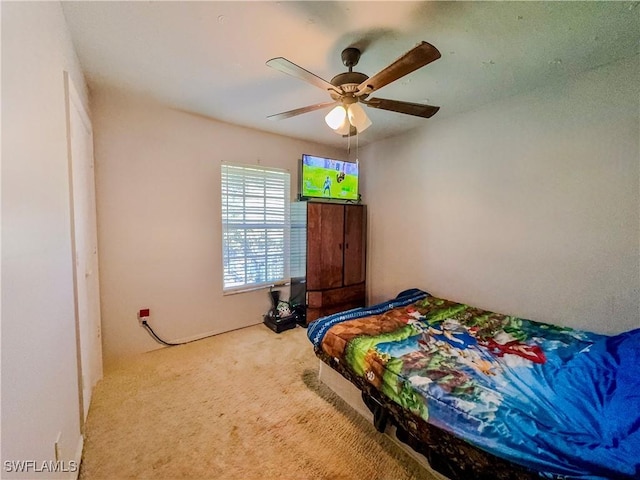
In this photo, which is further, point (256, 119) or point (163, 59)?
point (256, 119)

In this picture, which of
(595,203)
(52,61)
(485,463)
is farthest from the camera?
(595,203)

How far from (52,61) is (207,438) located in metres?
2.24

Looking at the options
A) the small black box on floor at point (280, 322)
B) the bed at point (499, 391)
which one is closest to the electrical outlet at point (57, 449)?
the bed at point (499, 391)

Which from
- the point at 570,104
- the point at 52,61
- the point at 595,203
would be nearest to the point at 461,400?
the point at 595,203

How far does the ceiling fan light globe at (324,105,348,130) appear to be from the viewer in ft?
5.93

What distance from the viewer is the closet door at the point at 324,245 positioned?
10.7 ft

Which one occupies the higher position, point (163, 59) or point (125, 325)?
point (163, 59)

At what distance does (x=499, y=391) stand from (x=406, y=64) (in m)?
1.77

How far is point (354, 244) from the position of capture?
3.67 metres

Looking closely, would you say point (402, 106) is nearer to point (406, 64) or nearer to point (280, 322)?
point (406, 64)

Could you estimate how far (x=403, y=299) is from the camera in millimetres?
2760

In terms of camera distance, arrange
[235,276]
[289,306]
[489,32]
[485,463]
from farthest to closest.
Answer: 1. [289,306]
2. [235,276]
3. [489,32]
4. [485,463]

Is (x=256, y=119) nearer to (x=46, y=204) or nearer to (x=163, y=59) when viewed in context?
(x=163, y=59)

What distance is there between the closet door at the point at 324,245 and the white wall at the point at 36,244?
2211 mm
